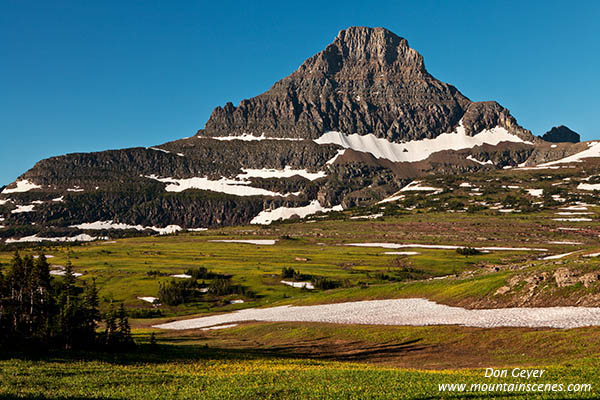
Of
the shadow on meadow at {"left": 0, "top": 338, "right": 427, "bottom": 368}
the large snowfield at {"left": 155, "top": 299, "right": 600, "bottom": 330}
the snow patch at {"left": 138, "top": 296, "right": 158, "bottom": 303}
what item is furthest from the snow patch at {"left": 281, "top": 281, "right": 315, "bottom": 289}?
the shadow on meadow at {"left": 0, "top": 338, "right": 427, "bottom": 368}

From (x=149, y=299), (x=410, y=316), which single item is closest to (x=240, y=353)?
(x=410, y=316)

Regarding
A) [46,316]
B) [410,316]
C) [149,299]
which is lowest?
[149,299]

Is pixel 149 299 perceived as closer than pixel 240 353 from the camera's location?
No

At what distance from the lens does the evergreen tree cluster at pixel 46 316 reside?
42.6 m

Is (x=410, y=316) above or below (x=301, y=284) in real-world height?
above

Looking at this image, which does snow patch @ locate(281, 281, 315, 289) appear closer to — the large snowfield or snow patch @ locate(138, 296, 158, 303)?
snow patch @ locate(138, 296, 158, 303)

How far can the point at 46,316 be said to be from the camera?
1955 inches

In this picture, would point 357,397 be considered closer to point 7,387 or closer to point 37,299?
point 7,387

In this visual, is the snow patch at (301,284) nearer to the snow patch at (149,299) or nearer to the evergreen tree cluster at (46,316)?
the snow patch at (149,299)

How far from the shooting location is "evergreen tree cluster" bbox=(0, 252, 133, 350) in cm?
4258

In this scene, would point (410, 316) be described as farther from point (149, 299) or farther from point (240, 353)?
point (149, 299)

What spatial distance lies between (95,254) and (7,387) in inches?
7383

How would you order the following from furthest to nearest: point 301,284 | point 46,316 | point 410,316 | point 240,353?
point 301,284
point 410,316
point 46,316
point 240,353

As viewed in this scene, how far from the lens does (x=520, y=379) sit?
2522cm
